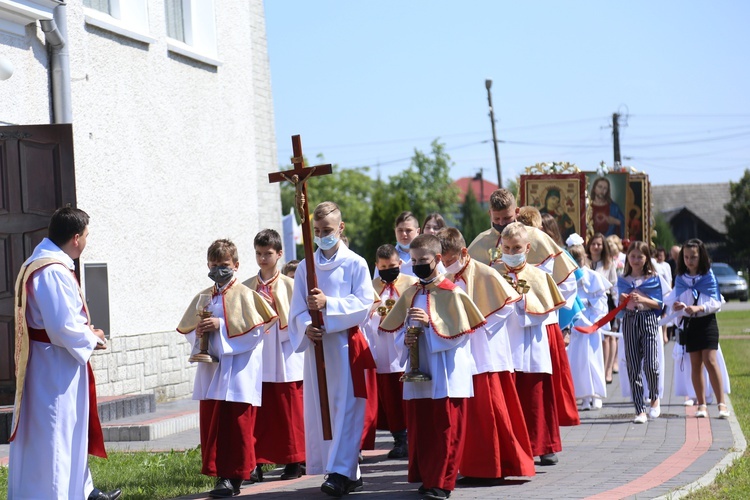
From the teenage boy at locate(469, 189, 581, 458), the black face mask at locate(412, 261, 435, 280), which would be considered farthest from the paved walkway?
the black face mask at locate(412, 261, 435, 280)

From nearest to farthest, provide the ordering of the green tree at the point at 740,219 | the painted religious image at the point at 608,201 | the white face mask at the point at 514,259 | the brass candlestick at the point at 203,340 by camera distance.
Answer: the brass candlestick at the point at 203,340 → the white face mask at the point at 514,259 → the painted religious image at the point at 608,201 → the green tree at the point at 740,219

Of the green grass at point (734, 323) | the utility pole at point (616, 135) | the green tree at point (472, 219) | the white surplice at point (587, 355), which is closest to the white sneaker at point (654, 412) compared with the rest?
the white surplice at point (587, 355)

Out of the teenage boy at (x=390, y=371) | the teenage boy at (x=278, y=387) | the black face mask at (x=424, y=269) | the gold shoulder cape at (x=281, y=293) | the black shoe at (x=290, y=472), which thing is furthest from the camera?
the teenage boy at (x=390, y=371)

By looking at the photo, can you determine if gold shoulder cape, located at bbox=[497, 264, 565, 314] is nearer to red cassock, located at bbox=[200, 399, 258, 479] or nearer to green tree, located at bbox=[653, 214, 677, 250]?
red cassock, located at bbox=[200, 399, 258, 479]

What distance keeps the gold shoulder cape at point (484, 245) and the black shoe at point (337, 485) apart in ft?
8.99

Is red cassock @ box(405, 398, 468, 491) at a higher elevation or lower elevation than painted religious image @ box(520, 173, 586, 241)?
lower

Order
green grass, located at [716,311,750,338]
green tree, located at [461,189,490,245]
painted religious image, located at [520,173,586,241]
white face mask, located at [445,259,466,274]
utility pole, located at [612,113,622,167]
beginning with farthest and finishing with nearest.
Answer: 1. green tree, located at [461,189,490,245]
2. utility pole, located at [612,113,622,167]
3. green grass, located at [716,311,750,338]
4. painted religious image, located at [520,173,586,241]
5. white face mask, located at [445,259,466,274]

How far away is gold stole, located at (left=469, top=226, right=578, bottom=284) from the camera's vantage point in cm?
1053

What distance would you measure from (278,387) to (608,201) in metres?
15.6

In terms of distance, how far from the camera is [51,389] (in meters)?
7.61

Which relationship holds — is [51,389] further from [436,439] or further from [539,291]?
[539,291]

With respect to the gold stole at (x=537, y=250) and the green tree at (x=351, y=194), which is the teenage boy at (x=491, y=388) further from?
the green tree at (x=351, y=194)

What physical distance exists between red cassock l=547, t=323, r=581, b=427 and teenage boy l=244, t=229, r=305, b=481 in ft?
7.11

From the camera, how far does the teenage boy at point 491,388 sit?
28.6 feet
